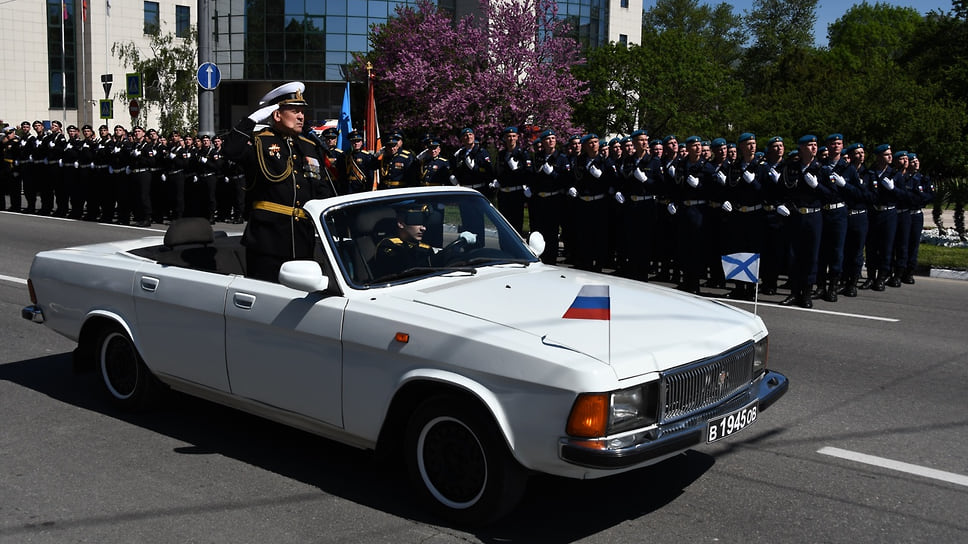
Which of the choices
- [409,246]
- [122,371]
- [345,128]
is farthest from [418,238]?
[345,128]

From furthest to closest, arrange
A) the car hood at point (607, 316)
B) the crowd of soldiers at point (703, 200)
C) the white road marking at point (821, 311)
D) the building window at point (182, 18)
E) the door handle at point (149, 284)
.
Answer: the building window at point (182, 18) < the crowd of soldiers at point (703, 200) < the white road marking at point (821, 311) < the door handle at point (149, 284) < the car hood at point (607, 316)

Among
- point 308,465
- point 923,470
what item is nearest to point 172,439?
point 308,465

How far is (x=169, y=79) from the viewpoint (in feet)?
202

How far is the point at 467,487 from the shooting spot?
451 centimetres

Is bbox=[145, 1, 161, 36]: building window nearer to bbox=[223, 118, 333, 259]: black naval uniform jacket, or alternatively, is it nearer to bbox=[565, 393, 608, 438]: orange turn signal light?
bbox=[223, 118, 333, 259]: black naval uniform jacket

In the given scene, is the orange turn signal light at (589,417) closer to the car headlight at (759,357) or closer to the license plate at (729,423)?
the license plate at (729,423)

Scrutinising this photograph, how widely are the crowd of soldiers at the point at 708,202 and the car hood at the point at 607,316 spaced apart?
6026mm

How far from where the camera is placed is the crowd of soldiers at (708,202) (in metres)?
11.9

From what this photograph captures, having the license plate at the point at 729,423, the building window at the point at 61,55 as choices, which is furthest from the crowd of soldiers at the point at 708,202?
the building window at the point at 61,55

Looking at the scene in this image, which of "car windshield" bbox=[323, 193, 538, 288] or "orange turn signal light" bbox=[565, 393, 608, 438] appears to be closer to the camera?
"orange turn signal light" bbox=[565, 393, 608, 438]

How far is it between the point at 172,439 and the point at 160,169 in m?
15.8

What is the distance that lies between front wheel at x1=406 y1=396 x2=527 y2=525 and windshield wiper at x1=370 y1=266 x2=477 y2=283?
0.83 metres

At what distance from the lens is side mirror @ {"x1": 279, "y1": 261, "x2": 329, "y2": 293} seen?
4.87m

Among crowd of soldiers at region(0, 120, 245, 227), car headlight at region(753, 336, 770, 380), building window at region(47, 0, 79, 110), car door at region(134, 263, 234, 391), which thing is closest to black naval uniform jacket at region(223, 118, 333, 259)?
car door at region(134, 263, 234, 391)
